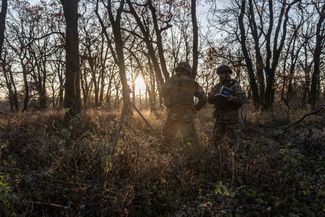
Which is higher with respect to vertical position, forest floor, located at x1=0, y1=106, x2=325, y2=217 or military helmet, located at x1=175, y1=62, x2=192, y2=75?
military helmet, located at x1=175, y1=62, x2=192, y2=75

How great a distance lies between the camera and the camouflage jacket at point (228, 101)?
6.39 m

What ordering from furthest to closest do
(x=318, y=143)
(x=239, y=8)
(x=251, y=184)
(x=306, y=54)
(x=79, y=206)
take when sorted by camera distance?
(x=306, y=54)
(x=239, y=8)
(x=318, y=143)
(x=251, y=184)
(x=79, y=206)

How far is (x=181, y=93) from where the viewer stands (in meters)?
6.44

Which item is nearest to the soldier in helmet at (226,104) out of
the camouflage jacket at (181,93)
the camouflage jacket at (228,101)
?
the camouflage jacket at (228,101)

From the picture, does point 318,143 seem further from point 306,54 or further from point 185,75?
point 306,54

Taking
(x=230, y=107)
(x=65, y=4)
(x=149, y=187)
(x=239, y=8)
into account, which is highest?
(x=239, y=8)

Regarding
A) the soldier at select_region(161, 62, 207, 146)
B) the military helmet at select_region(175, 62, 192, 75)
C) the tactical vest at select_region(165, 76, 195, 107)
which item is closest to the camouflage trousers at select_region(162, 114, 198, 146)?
the soldier at select_region(161, 62, 207, 146)

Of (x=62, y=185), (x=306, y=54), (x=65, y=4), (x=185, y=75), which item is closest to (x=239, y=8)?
(x=65, y=4)

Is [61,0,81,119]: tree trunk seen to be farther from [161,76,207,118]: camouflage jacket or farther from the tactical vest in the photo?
the tactical vest

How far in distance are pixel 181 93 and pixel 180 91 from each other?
0.15ft

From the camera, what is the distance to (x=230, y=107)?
6.57 metres

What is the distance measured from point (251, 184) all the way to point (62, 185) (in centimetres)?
270

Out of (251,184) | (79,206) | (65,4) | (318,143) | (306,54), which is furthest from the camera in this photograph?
(306,54)

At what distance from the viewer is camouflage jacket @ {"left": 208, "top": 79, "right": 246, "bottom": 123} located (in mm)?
6395
